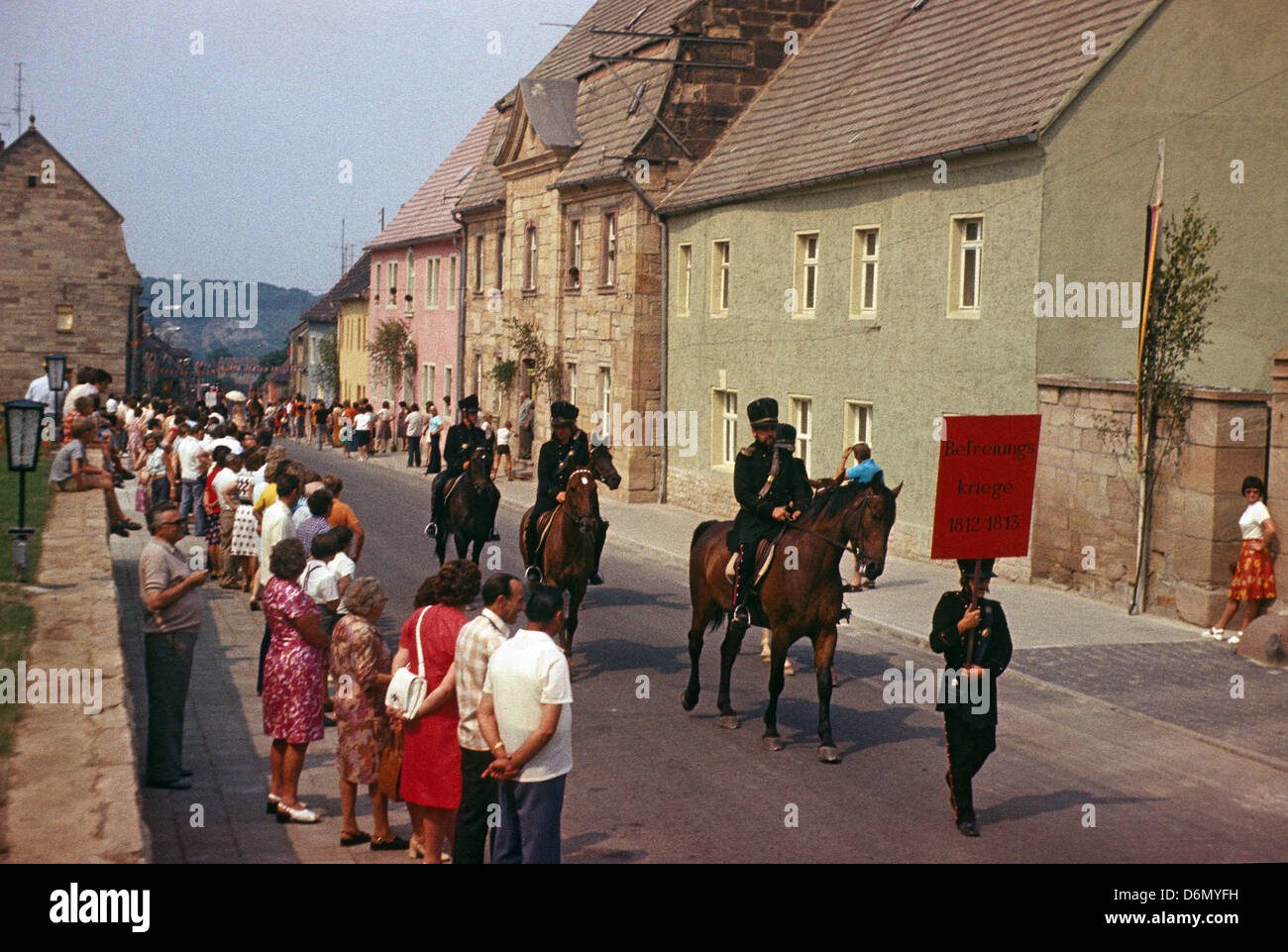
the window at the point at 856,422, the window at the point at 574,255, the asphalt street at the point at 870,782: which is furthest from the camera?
the window at the point at 574,255

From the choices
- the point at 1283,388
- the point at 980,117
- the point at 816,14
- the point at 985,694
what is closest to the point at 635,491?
the point at 816,14

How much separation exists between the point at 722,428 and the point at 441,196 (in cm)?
2731

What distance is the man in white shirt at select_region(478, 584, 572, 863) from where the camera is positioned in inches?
267

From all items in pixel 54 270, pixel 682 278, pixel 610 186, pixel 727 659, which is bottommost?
pixel 727 659

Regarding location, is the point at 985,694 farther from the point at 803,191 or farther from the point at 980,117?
the point at 803,191

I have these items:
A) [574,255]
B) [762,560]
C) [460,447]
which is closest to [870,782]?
[762,560]

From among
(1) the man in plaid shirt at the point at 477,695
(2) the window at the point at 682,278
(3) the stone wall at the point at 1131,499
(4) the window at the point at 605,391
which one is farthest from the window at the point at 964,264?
(1) the man in plaid shirt at the point at 477,695

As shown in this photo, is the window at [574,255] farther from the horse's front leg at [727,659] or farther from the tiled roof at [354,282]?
the tiled roof at [354,282]

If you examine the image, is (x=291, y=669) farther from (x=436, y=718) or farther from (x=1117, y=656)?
(x=1117, y=656)

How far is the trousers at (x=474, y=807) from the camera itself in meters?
7.37

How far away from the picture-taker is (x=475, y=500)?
16656 mm

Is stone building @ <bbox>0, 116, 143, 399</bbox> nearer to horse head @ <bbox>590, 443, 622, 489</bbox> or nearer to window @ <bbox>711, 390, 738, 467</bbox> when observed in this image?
window @ <bbox>711, 390, 738, 467</bbox>

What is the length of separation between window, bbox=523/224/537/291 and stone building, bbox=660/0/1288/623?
14380mm
